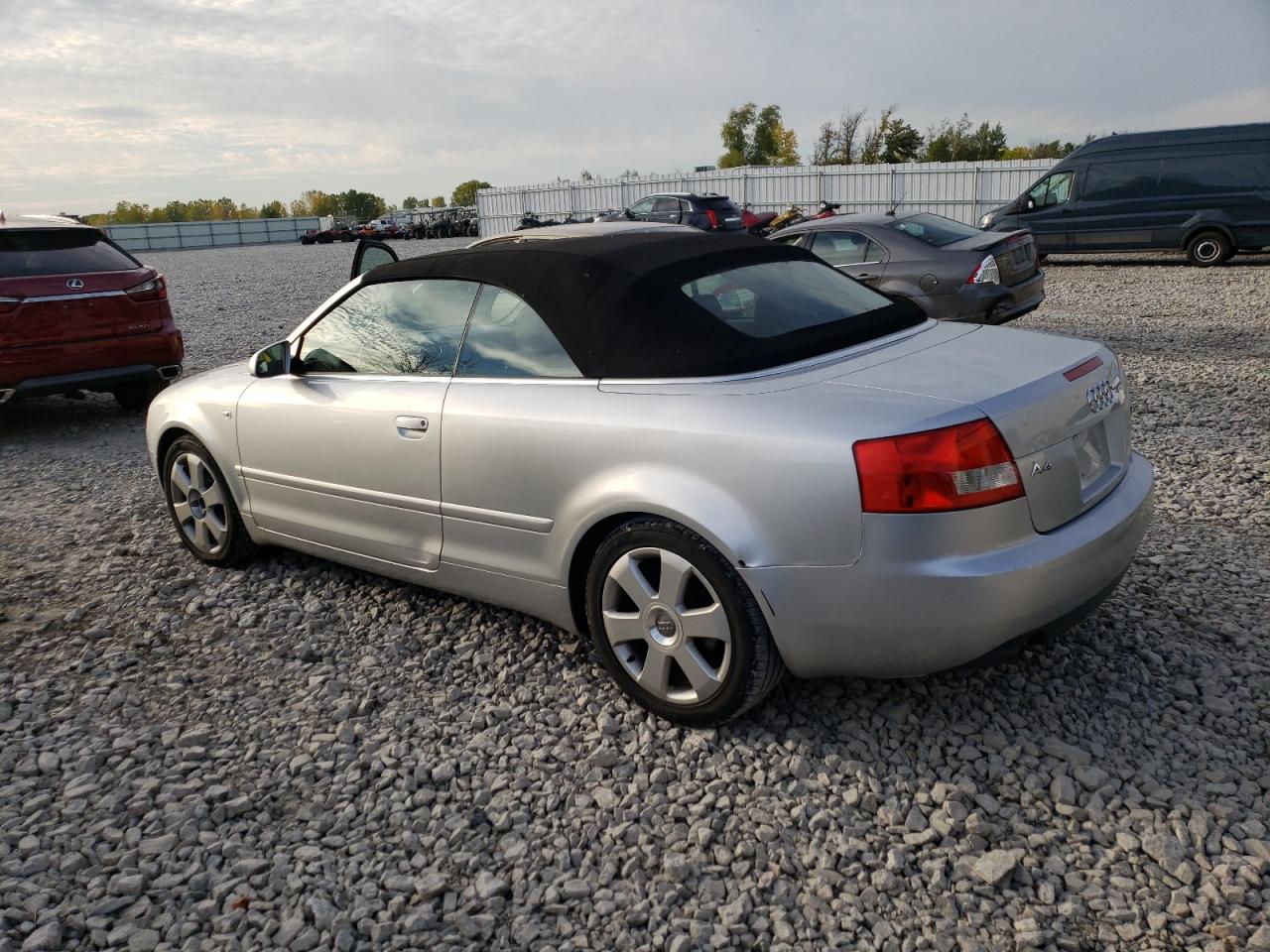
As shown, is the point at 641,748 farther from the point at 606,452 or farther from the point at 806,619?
the point at 606,452

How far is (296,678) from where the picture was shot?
3764mm

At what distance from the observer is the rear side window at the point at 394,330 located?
12.4 feet

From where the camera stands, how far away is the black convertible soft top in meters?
3.15

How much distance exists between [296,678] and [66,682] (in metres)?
0.90

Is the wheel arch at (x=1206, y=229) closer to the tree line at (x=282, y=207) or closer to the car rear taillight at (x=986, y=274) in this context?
the car rear taillight at (x=986, y=274)

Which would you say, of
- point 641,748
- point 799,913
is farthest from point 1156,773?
point 641,748

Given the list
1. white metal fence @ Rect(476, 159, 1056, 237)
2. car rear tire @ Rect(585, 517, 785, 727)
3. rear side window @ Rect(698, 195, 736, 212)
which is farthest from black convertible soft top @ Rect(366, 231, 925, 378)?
white metal fence @ Rect(476, 159, 1056, 237)

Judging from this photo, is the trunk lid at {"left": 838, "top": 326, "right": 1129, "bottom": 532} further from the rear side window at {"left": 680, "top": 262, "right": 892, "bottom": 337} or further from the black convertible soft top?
the rear side window at {"left": 680, "top": 262, "right": 892, "bottom": 337}

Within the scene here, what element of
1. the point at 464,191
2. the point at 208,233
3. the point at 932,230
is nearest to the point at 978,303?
the point at 932,230

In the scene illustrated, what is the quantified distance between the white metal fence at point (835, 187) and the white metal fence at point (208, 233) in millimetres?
28332

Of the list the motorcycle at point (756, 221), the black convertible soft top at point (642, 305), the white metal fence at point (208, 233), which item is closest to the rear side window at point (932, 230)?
the black convertible soft top at point (642, 305)

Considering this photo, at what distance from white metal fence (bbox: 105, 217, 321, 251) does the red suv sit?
2030 inches

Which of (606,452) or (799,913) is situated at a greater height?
(606,452)

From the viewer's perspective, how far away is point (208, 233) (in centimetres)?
5972
